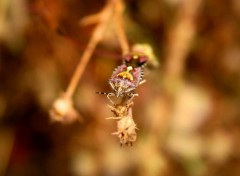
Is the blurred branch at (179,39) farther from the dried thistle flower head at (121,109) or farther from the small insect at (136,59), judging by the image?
the dried thistle flower head at (121,109)

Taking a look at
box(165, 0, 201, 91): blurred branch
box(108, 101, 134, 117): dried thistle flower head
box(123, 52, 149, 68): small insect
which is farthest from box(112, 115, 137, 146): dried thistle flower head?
box(165, 0, 201, 91): blurred branch

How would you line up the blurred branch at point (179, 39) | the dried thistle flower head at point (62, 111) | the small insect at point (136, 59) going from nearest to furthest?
the small insect at point (136, 59) → the dried thistle flower head at point (62, 111) → the blurred branch at point (179, 39)

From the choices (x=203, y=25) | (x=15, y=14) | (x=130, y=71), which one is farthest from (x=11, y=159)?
(x=130, y=71)

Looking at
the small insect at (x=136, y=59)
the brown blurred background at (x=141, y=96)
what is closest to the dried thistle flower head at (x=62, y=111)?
the small insect at (x=136, y=59)

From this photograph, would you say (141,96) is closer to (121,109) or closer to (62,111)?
(62,111)

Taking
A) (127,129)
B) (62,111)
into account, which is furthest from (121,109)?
(62,111)
